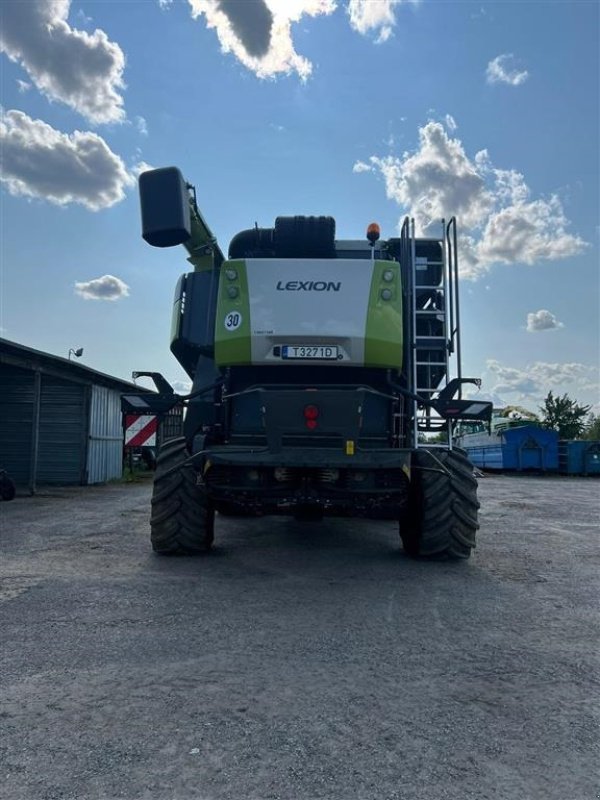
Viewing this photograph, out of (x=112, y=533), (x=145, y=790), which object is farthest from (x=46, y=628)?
(x=112, y=533)

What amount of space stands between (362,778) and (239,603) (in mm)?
2423

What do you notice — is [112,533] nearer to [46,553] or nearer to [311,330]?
[46,553]

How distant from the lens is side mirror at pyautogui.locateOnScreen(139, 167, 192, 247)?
5.70 meters

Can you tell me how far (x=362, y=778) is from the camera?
220 cm

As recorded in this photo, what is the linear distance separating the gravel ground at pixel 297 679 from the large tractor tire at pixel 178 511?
21 centimetres

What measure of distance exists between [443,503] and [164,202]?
13.3 ft

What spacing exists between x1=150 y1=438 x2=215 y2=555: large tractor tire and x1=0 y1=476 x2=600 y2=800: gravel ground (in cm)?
21

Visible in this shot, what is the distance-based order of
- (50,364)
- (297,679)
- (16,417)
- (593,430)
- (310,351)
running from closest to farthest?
(297,679) < (310,351) < (50,364) < (16,417) < (593,430)

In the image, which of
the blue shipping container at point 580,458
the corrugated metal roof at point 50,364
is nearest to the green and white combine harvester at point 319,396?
the corrugated metal roof at point 50,364

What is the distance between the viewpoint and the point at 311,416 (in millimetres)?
5230

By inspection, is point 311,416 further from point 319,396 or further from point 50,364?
point 50,364

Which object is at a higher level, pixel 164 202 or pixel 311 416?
pixel 164 202

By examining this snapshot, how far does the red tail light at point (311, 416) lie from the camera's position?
522 cm

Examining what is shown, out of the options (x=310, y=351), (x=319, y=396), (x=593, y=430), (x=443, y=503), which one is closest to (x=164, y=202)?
(x=310, y=351)
